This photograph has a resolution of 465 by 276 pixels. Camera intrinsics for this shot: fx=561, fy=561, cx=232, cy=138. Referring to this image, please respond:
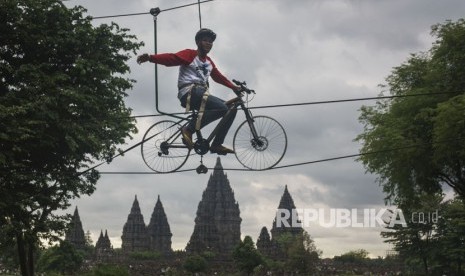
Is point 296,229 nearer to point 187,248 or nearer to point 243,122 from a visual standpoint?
point 187,248

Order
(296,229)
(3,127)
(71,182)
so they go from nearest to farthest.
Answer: (3,127)
(71,182)
(296,229)

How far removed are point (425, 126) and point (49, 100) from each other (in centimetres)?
1926

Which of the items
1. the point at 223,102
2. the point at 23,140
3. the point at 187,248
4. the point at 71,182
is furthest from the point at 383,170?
the point at 187,248

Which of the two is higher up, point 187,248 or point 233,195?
point 233,195

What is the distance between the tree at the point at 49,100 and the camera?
17.2 meters

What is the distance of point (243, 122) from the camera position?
35.8 feet

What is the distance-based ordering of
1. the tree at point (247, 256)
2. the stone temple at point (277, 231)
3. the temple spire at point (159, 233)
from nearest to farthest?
the tree at point (247, 256) < the stone temple at point (277, 231) < the temple spire at point (159, 233)

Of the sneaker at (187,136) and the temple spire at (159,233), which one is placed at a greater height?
the temple spire at (159,233)

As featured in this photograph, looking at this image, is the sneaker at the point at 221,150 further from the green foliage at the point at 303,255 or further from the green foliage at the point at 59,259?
the green foliage at the point at 303,255

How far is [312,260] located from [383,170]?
42377mm

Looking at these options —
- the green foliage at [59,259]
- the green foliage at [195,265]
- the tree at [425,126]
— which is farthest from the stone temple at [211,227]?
the tree at [425,126]

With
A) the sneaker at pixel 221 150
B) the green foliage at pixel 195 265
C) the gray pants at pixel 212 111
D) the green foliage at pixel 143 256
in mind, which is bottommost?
the green foliage at pixel 195 265

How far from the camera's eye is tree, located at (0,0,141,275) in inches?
677

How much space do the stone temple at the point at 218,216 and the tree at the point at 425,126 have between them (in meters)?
74.7
